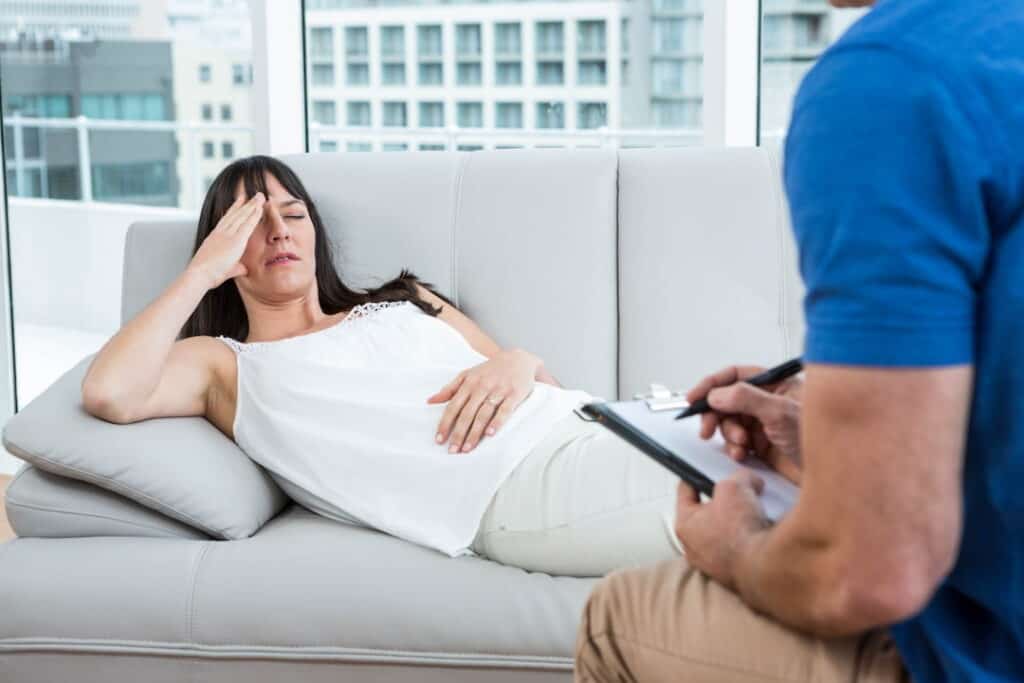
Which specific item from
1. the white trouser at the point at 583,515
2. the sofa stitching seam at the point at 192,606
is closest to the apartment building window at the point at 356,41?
the white trouser at the point at 583,515

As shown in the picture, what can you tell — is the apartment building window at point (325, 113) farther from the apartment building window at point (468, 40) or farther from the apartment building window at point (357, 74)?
the apartment building window at point (468, 40)

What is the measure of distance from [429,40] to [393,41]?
0.39 feet

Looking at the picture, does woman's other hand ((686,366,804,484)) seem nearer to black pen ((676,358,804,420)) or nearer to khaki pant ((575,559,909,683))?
black pen ((676,358,804,420))

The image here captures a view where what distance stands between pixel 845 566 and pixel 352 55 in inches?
120

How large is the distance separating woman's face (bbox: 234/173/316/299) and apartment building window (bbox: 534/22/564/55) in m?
1.43

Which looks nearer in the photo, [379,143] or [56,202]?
[56,202]

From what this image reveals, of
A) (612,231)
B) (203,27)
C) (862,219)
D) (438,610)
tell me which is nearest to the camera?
(862,219)

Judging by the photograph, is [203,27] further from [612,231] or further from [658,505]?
[658,505]

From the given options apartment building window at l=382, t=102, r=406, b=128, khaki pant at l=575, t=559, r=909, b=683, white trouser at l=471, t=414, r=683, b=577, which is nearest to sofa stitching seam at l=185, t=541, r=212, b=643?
white trouser at l=471, t=414, r=683, b=577

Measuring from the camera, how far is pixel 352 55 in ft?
11.9

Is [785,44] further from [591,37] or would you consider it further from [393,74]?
[393,74]

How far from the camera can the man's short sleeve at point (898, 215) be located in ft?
2.55

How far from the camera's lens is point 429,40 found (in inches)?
143

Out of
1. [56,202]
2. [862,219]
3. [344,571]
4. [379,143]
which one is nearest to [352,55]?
[379,143]
